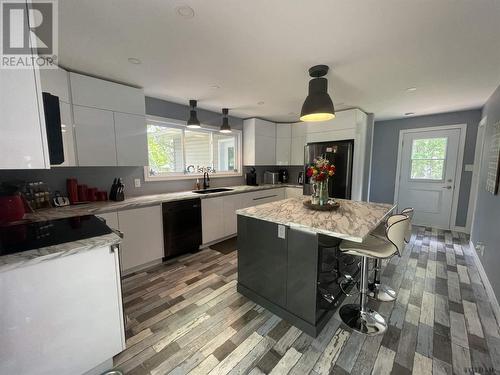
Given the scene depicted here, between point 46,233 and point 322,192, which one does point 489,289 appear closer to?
point 322,192

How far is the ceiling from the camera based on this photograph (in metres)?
1.32

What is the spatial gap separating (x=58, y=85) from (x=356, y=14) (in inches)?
108

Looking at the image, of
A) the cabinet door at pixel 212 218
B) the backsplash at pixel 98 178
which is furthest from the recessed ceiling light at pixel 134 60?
the cabinet door at pixel 212 218

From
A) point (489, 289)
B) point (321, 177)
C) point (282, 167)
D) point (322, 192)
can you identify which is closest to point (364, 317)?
point (322, 192)

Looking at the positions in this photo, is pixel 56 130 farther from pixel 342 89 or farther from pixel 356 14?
pixel 342 89

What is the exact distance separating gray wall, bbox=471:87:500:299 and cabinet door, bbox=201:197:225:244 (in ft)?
10.8

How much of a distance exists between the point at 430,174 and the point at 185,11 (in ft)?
17.5

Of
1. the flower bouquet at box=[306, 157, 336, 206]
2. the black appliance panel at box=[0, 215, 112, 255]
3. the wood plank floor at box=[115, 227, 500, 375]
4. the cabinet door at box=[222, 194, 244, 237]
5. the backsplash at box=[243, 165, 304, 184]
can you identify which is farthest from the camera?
the backsplash at box=[243, 165, 304, 184]

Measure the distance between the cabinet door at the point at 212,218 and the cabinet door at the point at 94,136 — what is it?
1.38m

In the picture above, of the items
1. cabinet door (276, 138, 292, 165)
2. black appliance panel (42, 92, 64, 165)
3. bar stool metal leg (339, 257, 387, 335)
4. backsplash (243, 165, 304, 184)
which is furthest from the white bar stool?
backsplash (243, 165, 304, 184)

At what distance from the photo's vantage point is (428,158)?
174 inches

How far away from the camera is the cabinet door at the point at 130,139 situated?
261 centimetres

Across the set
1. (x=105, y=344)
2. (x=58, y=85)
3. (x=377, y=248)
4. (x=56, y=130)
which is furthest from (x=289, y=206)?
(x=58, y=85)

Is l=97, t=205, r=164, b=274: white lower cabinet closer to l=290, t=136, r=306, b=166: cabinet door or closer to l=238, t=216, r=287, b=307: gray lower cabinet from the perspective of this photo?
l=238, t=216, r=287, b=307: gray lower cabinet
